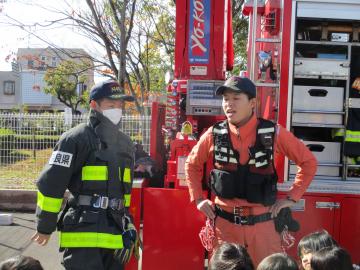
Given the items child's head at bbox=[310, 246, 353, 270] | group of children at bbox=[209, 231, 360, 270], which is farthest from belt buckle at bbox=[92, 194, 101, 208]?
child's head at bbox=[310, 246, 353, 270]

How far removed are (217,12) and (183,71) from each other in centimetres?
72

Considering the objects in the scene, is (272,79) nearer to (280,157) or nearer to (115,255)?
(280,157)

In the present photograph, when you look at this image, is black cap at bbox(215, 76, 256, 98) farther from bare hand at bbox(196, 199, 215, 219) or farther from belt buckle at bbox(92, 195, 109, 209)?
belt buckle at bbox(92, 195, 109, 209)

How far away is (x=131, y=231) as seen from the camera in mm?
3070

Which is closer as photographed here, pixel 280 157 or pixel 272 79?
pixel 280 157

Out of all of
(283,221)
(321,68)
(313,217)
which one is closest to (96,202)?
(283,221)

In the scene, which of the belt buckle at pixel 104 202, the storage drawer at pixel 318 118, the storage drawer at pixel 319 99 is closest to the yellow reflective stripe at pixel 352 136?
the storage drawer at pixel 318 118

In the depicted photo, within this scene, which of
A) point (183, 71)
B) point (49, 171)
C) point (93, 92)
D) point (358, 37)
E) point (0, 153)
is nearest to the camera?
point (49, 171)

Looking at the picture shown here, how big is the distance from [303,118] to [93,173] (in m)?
1.98

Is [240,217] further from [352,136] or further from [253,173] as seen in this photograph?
[352,136]

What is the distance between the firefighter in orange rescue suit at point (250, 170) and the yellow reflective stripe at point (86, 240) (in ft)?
2.74

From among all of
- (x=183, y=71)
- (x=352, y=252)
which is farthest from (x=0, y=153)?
(x=352, y=252)

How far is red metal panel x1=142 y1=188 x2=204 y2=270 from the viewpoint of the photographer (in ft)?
12.7

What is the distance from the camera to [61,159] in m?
2.79
